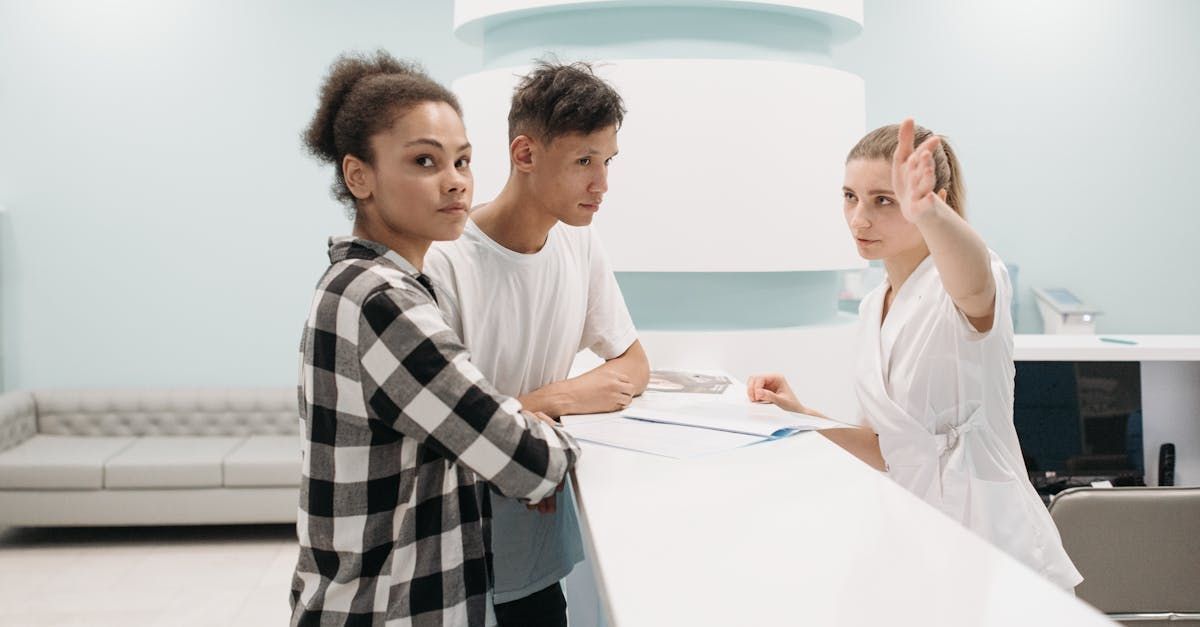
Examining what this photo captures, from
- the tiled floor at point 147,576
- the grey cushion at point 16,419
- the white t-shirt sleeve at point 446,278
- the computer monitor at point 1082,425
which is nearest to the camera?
the white t-shirt sleeve at point 446,278

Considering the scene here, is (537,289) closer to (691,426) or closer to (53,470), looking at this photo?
(691,426)

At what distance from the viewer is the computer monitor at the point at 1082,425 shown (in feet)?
11.3

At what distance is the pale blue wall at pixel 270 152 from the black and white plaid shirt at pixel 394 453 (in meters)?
4.62

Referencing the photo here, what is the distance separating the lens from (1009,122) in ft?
18.3

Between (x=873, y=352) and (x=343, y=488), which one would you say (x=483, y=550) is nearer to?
(x=343, y=488)

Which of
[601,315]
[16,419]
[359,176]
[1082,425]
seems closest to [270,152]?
[16,419]

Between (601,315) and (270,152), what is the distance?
4199 mm

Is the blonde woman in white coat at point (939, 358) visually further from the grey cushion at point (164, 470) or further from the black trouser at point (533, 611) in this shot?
the grey cushion at point (164, 470)

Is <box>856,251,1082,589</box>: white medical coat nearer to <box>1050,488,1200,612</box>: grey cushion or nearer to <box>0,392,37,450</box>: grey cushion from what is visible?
<box>1050,488,1200,612</box>: grey cushion

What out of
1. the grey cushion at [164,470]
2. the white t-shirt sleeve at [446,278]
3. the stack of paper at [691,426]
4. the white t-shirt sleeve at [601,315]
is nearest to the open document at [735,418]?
the stack of paper at [691,426]

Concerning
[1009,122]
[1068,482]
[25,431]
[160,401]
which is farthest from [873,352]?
[25,431]

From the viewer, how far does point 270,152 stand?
5.58 meters

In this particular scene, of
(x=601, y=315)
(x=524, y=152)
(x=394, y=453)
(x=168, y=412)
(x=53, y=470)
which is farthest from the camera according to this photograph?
(x=168, y=412)

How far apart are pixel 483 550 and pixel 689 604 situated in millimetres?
540
